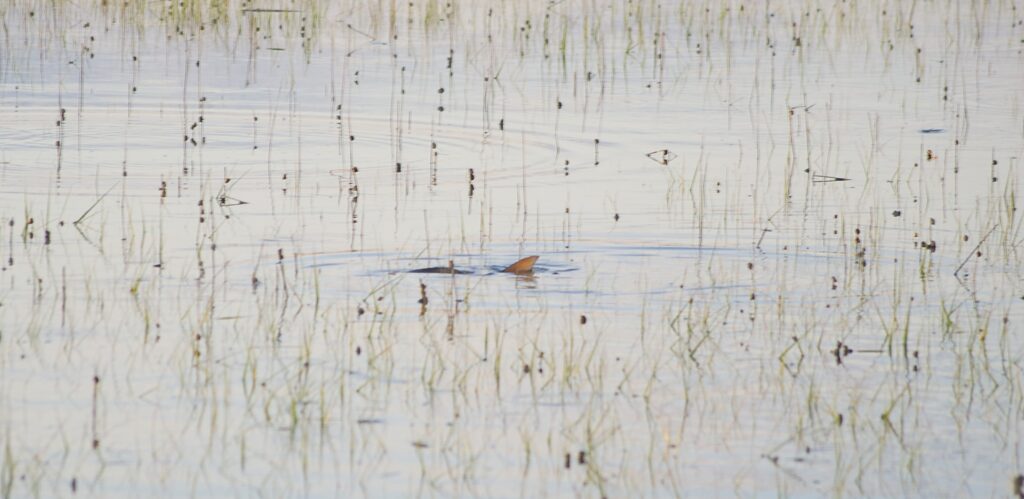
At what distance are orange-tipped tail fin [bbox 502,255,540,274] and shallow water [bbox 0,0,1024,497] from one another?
109mm

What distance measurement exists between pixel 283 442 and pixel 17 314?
7.26 feet

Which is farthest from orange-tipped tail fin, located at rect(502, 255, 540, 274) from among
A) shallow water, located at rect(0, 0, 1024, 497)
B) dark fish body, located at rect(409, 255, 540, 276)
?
shallow water, located at rect(0, 0, 1024, 497)

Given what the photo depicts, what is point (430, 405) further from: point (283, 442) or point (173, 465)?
point (173, 465)

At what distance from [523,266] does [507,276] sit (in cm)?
10

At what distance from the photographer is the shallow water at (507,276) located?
600cm

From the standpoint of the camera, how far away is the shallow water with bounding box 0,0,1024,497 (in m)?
6.00

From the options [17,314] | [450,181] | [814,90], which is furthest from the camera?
[814,90]

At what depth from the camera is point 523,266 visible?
882 centimetres

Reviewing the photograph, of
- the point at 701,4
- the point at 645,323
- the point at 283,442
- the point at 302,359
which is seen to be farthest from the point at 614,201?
the point at 701,4

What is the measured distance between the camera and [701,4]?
74.1 feet

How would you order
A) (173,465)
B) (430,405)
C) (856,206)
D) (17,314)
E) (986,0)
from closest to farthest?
(173,465), (430,405), (17,314), (856,206), (986,0)

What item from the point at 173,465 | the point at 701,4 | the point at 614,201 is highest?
the point at 701,4

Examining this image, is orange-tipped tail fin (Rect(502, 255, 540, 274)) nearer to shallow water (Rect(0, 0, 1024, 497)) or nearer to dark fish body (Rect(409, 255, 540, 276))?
dark fish body (Rect(409, 255, 540, 276))

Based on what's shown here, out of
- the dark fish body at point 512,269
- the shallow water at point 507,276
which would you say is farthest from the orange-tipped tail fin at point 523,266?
the shallow water at point 507,276
